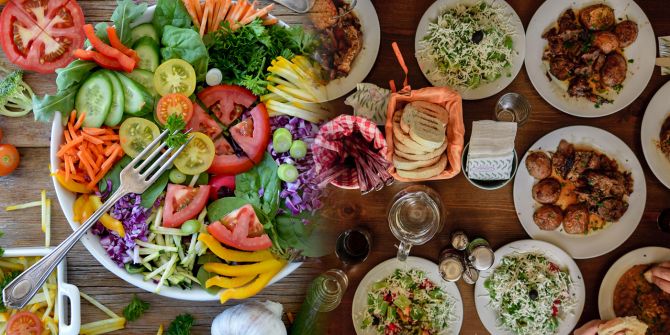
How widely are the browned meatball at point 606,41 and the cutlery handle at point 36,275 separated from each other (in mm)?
2052

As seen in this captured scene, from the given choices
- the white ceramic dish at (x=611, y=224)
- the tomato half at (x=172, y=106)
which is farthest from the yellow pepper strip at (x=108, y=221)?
the white ceramic dish at (x=611, y=224)

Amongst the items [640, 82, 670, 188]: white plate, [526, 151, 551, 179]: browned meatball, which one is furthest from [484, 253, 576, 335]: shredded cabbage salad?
[640, 82, 670, 188]: white plate

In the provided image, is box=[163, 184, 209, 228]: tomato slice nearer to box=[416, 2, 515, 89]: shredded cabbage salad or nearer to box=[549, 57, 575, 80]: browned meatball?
box=[416, 2, 515, 89]: shredded cabbage salad

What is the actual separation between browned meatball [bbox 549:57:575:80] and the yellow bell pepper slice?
1.90m

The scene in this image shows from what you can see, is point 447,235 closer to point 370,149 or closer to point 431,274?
point 431,274

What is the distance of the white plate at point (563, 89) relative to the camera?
2217 millimetres

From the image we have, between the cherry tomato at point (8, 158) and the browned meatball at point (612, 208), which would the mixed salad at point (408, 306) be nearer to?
the browned meatball at point (612, 208)

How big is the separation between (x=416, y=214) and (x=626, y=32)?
1159 millimetres

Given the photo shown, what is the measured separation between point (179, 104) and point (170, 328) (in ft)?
2.86

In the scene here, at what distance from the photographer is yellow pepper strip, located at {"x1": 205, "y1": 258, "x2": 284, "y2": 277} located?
1894mm

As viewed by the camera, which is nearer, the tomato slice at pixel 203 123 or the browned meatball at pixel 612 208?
the tomato slice at pixel 203 123

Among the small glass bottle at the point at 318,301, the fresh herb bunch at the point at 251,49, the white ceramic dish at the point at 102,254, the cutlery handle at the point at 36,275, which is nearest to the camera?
the cutlery handle at the point at 36,275

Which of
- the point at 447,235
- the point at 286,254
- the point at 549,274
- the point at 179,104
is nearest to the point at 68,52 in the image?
the point at 179,104

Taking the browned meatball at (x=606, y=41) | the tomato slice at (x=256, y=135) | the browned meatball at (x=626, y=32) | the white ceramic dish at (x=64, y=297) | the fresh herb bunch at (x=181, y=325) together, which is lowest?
the fresh herb bunch at (x=181, y=325)
